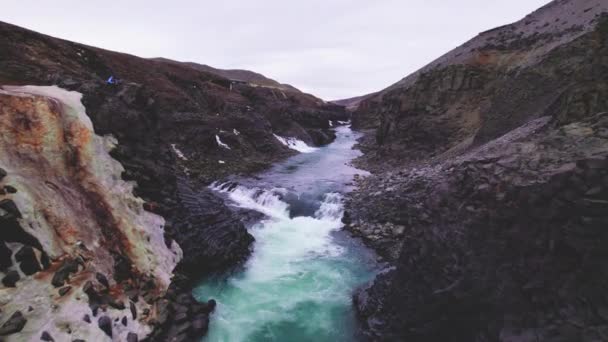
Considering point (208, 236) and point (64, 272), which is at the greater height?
point (64, 272)

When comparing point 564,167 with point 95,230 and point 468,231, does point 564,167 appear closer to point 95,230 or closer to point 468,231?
point 468,231

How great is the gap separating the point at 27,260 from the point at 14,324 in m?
1.30

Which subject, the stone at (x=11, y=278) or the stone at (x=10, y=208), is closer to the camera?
the stone at (x=11, y=278)

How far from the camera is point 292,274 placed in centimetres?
1159

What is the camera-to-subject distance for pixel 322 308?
9.56 m

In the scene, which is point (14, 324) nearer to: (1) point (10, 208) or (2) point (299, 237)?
(1) point (10, 208)

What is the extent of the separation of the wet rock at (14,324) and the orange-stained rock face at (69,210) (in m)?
0.12

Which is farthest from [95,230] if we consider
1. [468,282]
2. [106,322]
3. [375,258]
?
[375,258]

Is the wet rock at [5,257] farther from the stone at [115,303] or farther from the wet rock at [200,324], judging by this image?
the wet rock at [200,324]

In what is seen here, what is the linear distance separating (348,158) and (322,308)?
25952mm

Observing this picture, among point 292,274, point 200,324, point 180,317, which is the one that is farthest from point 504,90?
point 180,317

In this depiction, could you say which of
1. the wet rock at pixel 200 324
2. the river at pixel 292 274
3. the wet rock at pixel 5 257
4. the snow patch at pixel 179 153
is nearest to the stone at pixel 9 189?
the wet rock at pixel 5 257

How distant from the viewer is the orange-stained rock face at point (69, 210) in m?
6.37

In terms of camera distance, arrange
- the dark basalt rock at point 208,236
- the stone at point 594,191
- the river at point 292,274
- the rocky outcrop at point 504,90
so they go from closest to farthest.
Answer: the stone at point 594,191
the river at point 292,274
the dark basalt rock at point 208,236
the rocky outcrop at point 504,90
